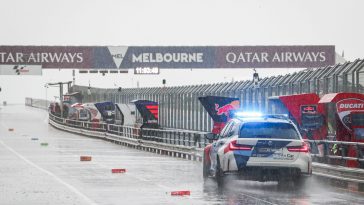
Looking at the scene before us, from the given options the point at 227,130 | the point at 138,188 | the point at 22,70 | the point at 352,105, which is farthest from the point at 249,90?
the point at 22,70

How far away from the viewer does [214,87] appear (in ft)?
180

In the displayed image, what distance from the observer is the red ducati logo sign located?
26653mm

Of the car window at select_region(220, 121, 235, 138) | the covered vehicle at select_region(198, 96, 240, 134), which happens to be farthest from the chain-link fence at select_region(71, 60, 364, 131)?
the car window at select_region(220, 121, 235, 138)

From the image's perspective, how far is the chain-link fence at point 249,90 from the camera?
3260cm

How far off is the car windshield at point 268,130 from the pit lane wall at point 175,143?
175 cm

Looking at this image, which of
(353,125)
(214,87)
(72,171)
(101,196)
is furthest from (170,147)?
(101,196)

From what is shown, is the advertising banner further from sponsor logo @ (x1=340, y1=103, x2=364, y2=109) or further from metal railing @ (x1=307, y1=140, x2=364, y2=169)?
sponsor logo @ (x1=340, y1=103, x2=364, y2=109)

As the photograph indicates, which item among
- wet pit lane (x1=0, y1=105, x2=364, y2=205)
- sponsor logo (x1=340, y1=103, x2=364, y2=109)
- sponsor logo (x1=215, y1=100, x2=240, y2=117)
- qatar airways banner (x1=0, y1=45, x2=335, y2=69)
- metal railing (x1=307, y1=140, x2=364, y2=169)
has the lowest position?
wet pit lane (x1=0, y1=105, x2=364, y2=205)

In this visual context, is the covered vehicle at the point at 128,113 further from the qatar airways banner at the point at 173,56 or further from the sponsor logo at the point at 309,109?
the sponsor logo at the point at 309,109

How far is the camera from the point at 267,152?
22250 mm

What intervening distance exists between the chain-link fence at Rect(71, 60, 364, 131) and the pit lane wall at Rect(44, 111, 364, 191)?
285 cm

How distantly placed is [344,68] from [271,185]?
9.67 m

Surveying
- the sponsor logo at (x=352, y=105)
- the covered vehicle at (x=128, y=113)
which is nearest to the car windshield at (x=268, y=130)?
the sponsor logo at (x=352, y=105)

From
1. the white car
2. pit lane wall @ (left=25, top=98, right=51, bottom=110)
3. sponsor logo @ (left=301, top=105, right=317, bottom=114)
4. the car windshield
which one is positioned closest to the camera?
the white car
